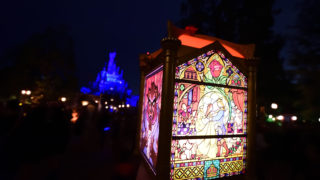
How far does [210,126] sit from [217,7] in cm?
1339

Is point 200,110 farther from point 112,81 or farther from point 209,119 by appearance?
point 112,81

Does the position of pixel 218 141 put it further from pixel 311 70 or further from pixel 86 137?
pixel 311 70

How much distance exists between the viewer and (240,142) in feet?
12.6

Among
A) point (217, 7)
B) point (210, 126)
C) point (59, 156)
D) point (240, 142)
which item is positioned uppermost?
point (217, 7)

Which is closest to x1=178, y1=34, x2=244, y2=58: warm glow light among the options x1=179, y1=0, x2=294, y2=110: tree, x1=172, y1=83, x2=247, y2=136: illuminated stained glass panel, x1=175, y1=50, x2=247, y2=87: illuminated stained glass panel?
x1=175, y1=50, x2=247, y2=87: illuminated stained glass panel

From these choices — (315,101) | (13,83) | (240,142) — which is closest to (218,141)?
(240,142)

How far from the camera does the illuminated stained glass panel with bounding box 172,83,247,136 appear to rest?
10.8 feet

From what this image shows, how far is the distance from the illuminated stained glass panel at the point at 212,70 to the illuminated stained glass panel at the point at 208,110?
155 millimetres

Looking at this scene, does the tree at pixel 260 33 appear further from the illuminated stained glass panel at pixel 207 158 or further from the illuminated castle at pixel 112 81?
the illuminated castle at pixel 112 81

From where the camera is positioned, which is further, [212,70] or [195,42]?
[195,42]

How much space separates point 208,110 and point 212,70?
0.82 m

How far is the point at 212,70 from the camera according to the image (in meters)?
3.57

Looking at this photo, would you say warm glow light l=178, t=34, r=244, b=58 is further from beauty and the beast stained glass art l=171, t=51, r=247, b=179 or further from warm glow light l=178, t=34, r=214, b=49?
beauty and the beast stained glass art l=171, t=51, r=247, b=179

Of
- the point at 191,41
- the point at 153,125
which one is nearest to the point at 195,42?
the point at 191,41
